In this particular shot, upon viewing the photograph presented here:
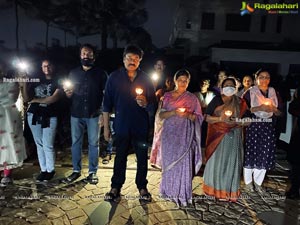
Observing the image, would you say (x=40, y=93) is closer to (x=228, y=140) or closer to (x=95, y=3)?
(x=228, y=140)

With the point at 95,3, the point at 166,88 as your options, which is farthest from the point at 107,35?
the point at 166,88

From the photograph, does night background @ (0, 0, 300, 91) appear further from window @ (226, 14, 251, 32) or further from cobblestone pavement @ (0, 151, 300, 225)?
cobblestone pavement @ (0, 151, 300, 225)

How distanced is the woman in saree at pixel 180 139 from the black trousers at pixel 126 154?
289 mm

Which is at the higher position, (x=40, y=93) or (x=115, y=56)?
(x=115, y=56)

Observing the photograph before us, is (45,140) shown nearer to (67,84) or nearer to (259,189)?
(67,84)

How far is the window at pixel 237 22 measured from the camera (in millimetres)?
26562

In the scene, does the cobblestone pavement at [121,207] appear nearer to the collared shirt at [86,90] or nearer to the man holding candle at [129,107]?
the man holding candle at [129,107]

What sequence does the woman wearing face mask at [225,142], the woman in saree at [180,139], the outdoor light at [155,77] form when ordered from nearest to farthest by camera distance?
the woman in saree at [180,139] → the woman wearing face mask at [225,142] → the outdoor light at [155,77]

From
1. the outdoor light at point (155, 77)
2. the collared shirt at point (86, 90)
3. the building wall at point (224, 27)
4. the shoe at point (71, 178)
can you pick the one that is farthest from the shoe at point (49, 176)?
the building wall at point (224, 27)

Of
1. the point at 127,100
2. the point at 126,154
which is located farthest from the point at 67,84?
the point at 126,154

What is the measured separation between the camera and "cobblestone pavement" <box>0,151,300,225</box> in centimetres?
368

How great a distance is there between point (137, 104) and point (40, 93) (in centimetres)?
163

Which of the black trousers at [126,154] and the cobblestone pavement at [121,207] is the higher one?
the black trousers at [126,154]

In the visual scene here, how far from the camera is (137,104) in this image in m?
4.05
